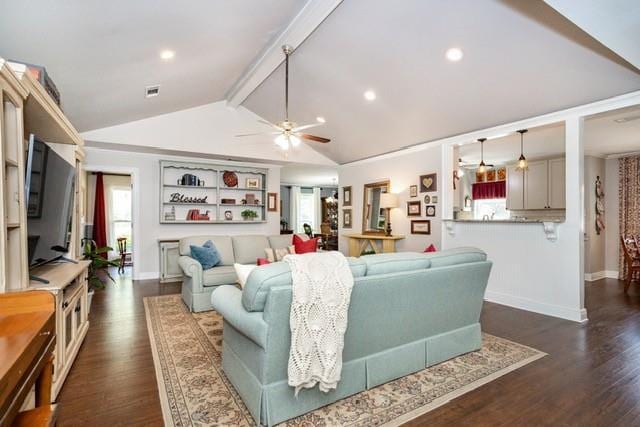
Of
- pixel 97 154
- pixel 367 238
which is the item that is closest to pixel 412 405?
pixel 367 238

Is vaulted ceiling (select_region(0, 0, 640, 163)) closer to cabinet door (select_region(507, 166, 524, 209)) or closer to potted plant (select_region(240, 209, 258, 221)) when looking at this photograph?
potted plant (select_region(240, 209, 258, 221))

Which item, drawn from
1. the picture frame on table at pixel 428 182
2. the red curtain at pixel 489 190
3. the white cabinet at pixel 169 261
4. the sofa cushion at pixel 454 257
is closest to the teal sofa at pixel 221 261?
the white cabinet at pixel 169 261

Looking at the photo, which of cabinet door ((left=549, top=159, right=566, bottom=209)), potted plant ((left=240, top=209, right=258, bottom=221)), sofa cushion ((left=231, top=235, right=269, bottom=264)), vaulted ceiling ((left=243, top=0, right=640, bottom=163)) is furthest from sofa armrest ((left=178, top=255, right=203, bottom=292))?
cabinet door ((left=549, top=159, right=566, bottom=209))

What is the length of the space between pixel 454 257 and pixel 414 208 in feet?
10.6

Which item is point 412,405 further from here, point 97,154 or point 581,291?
point 97,154

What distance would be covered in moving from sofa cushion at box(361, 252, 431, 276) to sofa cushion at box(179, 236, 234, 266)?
3.06 metres

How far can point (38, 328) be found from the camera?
1175 millimetres

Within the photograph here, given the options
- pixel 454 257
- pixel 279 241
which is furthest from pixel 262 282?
pixel 279 241

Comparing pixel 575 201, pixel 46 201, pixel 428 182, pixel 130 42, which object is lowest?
pixel 46 201

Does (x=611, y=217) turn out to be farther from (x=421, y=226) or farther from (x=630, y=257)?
(x=421, y=226)

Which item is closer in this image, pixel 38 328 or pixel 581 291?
pixel 38 328

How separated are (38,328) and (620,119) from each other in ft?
19.7

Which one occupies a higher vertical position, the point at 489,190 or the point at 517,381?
the point at 489,190

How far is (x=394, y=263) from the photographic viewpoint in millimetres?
2270
